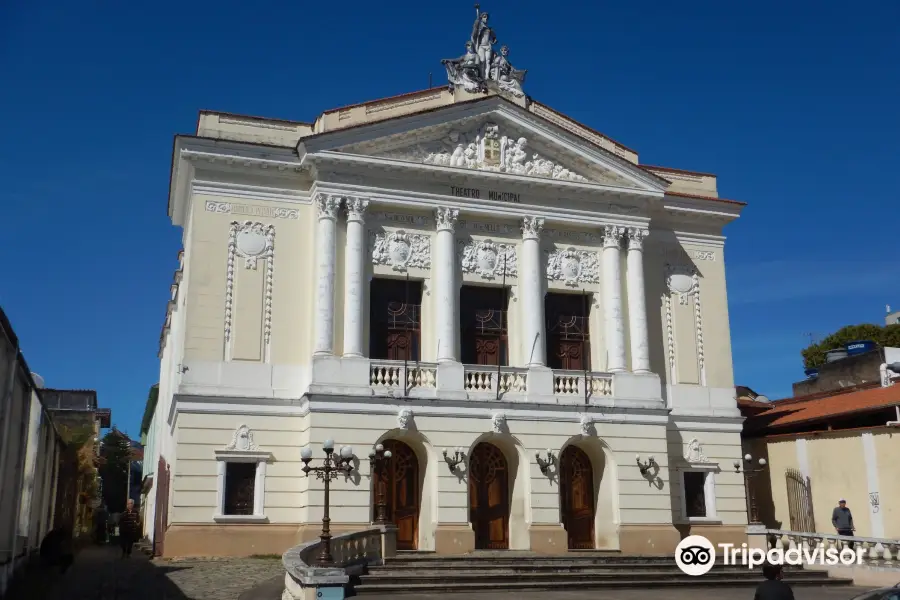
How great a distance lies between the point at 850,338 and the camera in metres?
55.0

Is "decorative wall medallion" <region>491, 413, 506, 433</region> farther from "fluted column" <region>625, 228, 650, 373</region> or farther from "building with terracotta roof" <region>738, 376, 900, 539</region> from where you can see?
"building with terracotta roof" <region>738, 376, 900, 539</region>

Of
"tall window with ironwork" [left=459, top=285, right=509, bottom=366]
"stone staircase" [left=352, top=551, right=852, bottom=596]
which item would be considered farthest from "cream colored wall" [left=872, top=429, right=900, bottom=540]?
"tall window with ironwork" [left=459, top=285, right=509, bottom=366]

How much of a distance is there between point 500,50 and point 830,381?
2056 centimetres

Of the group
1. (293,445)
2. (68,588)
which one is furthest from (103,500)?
(68,588)

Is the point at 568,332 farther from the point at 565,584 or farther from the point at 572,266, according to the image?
the point at 565,584

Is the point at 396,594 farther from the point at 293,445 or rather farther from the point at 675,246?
the point at 675,246

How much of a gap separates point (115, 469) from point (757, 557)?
1951 inches

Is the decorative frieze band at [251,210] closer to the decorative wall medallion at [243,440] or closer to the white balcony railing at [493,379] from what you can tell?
the decorative wall medallion at [243,440]

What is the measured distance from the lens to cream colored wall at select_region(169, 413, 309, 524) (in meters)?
23.9

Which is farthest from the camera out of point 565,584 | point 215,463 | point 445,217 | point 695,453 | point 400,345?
point 695,453

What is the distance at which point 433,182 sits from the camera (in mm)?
27109

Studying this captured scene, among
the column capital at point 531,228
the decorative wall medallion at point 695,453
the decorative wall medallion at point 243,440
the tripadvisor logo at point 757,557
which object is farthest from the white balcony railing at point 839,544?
the decorative wall medallion at point 243,440

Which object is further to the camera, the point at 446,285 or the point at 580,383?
the point at 580,383

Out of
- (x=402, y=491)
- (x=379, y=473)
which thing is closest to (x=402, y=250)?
(x=379, y=473)
